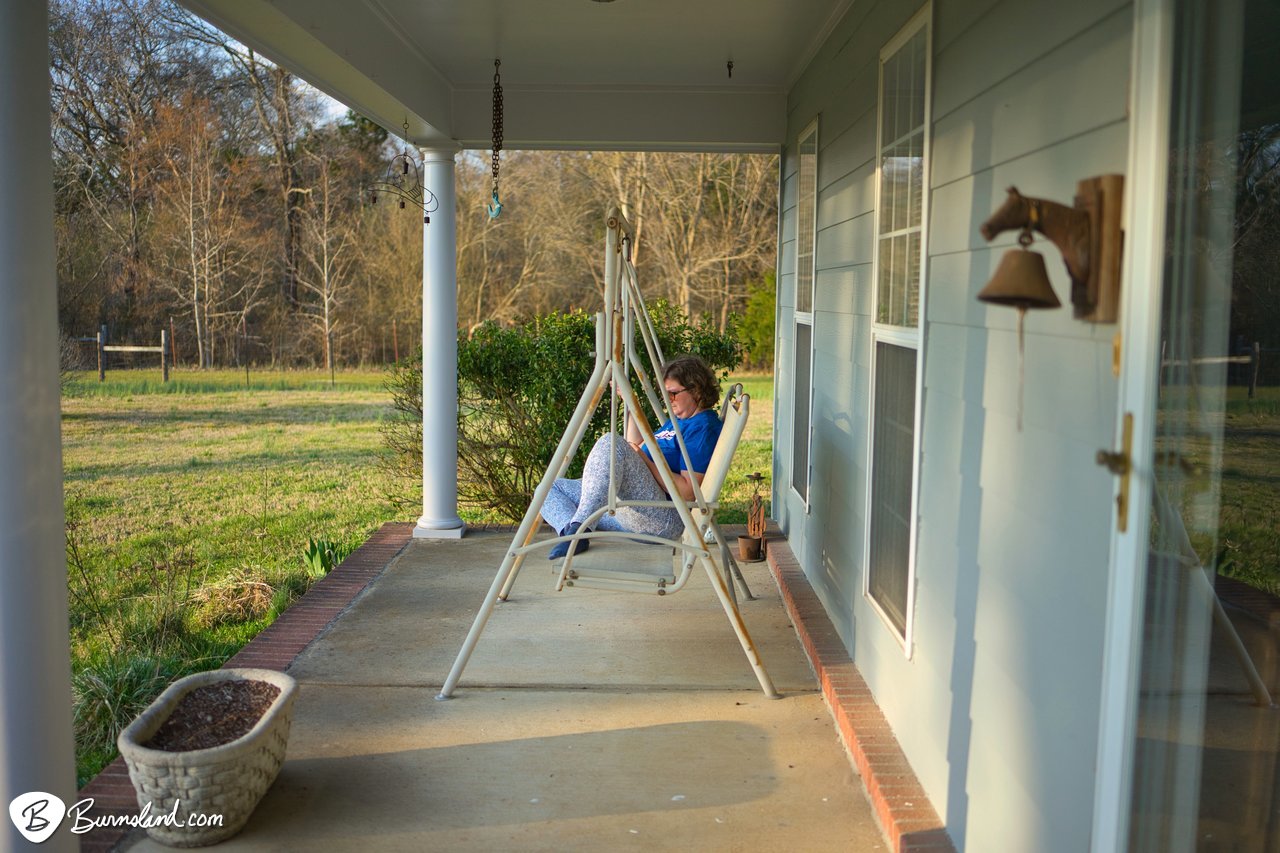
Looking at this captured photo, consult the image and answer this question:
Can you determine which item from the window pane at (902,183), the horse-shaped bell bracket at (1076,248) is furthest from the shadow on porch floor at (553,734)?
the horse-shaped bell bracket at (1076,248)

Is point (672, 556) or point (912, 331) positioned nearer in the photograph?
point (912, 331)

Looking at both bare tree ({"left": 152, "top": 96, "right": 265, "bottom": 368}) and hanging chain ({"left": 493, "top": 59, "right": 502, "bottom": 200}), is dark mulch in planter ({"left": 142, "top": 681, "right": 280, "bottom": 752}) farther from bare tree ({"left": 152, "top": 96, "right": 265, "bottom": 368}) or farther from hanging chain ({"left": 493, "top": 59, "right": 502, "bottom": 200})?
bare tree ({"left": 152, "top": 96, "right": 265, "bottom": 368})

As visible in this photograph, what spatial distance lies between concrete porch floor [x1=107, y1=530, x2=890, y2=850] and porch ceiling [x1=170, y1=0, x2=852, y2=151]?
224cm

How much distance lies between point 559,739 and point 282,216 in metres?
15.0

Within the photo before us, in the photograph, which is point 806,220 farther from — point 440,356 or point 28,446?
point 28,446

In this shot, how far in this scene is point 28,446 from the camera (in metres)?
2.30

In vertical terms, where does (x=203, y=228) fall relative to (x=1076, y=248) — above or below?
above

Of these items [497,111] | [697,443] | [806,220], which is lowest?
[697,443]

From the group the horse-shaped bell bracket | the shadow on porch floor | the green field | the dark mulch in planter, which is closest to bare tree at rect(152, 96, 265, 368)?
the green field

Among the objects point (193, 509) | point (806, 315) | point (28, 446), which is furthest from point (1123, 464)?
point (193, 509)

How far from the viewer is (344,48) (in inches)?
161

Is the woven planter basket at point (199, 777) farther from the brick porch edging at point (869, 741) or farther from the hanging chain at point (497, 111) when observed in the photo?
the hanging chain at point (497, 111)

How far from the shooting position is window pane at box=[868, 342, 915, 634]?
328cm

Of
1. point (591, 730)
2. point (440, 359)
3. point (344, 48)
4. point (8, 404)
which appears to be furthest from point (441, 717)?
point (440, 359)
